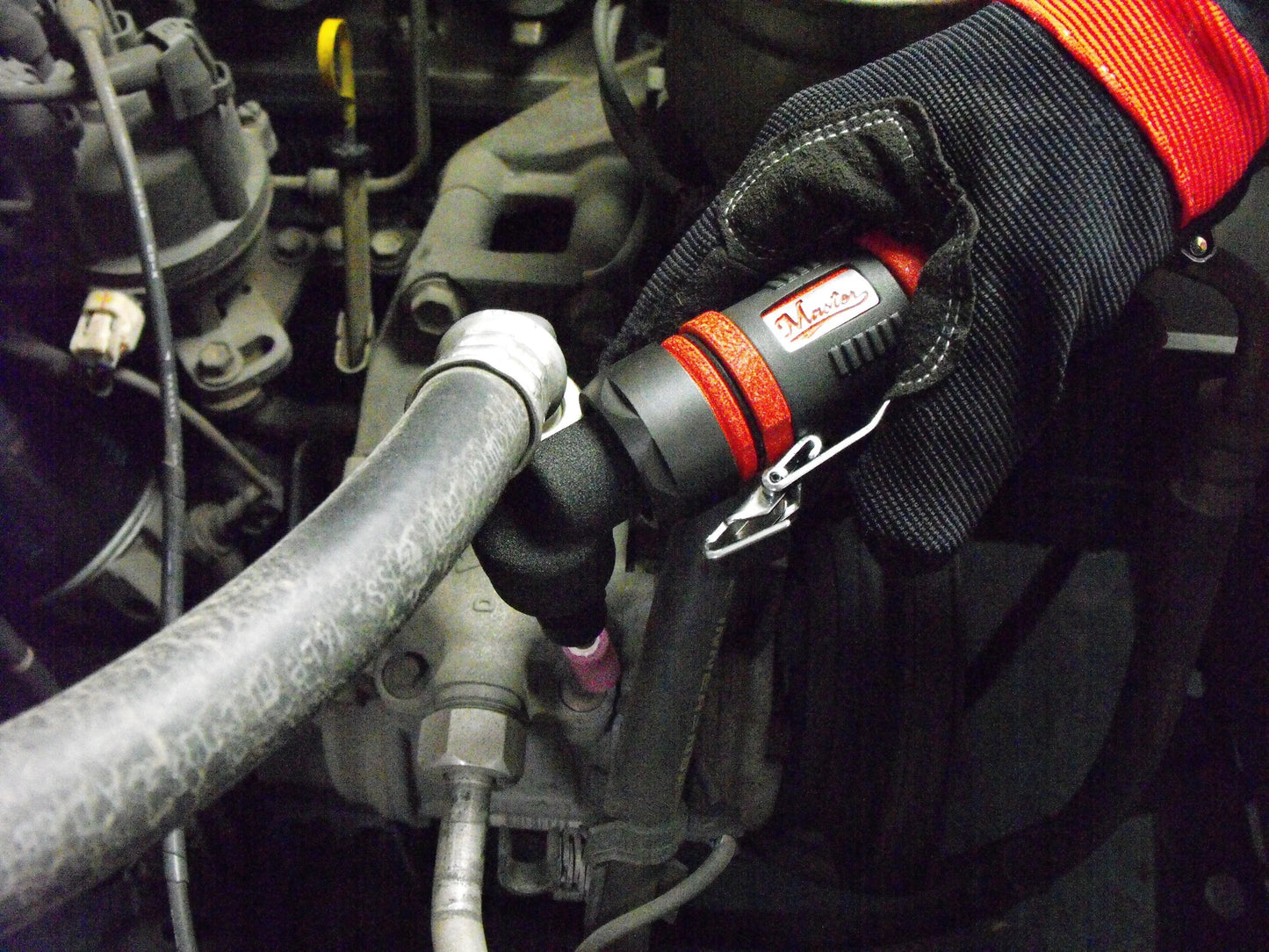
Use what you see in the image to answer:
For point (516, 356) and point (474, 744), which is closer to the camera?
point (516, 356)

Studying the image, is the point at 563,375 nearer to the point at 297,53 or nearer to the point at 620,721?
the point at 620,721

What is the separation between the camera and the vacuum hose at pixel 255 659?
29cm

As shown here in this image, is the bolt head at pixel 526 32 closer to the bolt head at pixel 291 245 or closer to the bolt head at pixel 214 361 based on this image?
the bolt head at pixel 291 245

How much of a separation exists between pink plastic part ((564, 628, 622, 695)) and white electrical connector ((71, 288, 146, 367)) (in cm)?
39

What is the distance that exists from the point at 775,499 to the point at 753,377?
0.20 ft

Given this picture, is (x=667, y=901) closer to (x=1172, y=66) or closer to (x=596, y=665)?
(x=596, y=665)

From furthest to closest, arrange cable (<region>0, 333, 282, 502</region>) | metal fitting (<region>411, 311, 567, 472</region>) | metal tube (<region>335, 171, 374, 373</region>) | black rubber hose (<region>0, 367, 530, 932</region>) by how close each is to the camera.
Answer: metal tube (<region>335, 171, 374, 373</region>), cable (<region>0, 333, 282, 502</region>), metal fitting (<region>411, 311, 567, 472</region>), black rubber hose (<region>0, 367, 530, 932</region>)

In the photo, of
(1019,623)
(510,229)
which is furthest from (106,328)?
(1019,623)

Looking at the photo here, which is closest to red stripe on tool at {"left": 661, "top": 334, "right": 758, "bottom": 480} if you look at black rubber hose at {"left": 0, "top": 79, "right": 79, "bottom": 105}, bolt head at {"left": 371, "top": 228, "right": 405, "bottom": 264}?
black rubber hose at {"left": 0, "top": 79, "right": 79, "bottom": 105}

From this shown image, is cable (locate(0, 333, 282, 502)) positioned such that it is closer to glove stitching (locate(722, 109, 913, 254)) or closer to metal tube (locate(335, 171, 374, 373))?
metal tube (locate(335, 171, 374, 373))

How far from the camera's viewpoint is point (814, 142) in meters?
0.49

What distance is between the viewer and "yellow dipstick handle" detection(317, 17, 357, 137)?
754mm

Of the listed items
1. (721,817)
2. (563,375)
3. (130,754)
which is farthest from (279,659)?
(721,817)

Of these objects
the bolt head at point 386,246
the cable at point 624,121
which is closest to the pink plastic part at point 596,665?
the cable at point 624,121
